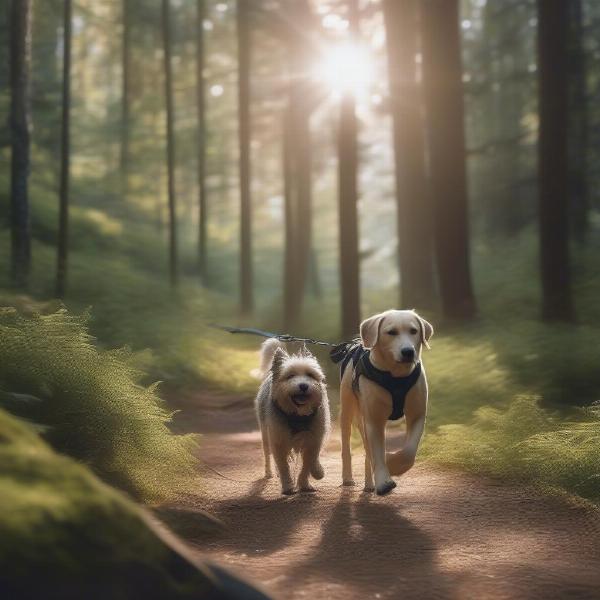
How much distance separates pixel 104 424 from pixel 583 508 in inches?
175

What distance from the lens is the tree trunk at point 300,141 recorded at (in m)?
30.3

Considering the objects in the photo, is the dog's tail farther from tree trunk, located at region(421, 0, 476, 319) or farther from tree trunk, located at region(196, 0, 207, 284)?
tree trunk, located at region(196, 0, 207, 284)

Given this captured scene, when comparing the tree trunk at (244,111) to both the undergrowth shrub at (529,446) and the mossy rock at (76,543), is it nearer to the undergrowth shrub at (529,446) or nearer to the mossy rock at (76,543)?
the undergrowth shrub at (529,446)

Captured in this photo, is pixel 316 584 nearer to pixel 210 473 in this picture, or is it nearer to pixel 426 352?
pixel 210 473

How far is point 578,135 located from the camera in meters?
26.5

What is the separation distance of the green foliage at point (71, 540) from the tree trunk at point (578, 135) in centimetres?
2334

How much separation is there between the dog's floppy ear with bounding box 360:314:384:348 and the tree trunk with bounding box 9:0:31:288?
13.2 meters

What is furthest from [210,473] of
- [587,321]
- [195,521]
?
[587,321]

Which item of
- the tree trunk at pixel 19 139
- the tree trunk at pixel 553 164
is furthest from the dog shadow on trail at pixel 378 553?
the tree trunk at pixel 19 139

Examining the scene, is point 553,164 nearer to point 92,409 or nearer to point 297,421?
point 297,421

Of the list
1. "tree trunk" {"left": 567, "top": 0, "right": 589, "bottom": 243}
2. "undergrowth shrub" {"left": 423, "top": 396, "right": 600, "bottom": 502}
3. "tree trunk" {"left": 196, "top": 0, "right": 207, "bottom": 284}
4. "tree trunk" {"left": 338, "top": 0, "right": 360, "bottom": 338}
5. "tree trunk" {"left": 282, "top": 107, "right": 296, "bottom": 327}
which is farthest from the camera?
"tree trunk" {"left": 196, "top": 0, "right": 207, "bottom": 284}

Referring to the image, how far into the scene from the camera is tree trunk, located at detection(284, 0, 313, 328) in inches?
1195

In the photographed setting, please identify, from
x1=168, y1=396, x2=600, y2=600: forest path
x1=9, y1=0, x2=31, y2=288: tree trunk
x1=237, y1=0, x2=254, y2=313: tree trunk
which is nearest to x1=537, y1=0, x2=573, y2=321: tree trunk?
x1=168, y1=396, x2=600, y2=600: forest path

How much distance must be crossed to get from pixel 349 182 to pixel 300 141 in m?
12.9
